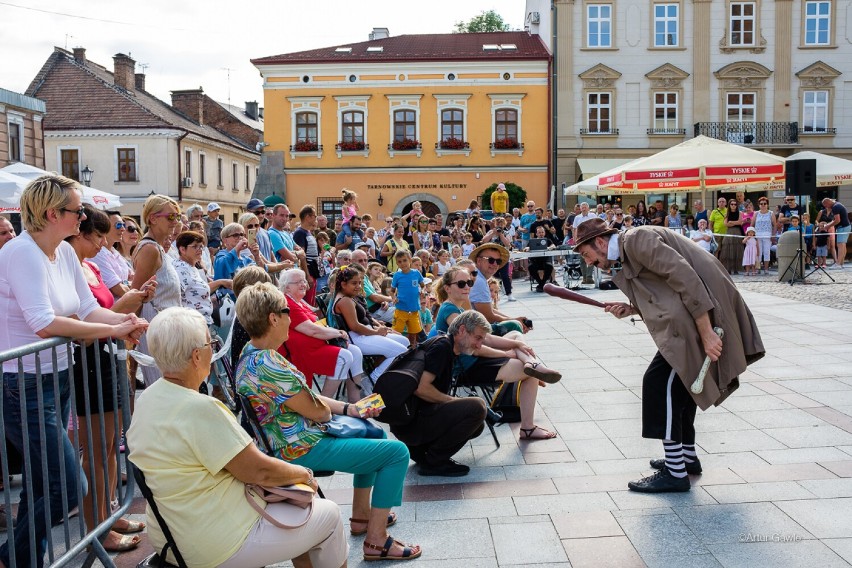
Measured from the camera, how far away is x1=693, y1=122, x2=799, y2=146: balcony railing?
3494cm

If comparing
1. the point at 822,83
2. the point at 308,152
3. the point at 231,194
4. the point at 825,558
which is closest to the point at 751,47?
the point at 822,83

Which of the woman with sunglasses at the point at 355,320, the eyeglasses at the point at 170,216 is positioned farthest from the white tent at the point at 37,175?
the eyeglasses at the point at 170,216

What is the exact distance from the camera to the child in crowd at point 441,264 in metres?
15.0

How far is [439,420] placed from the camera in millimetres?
5648

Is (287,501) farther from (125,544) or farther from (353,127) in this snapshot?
(353,127)

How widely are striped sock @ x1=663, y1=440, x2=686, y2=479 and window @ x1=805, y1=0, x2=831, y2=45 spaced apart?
35.5 meters

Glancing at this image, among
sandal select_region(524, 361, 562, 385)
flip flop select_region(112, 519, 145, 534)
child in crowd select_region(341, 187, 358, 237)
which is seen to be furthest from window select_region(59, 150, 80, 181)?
flip flop select_region(112, 519, 145, 534)

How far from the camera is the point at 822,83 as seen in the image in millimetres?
35281

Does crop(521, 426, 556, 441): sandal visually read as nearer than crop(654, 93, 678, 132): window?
Yes

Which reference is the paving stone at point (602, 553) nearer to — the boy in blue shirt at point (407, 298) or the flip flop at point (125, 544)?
the flip flop at point (125, 544)

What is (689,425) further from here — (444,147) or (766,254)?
(444,147)

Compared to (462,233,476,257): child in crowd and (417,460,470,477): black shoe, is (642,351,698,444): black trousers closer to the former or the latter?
(417,460,470,477): black shoe

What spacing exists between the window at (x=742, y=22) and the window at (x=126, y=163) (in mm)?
30033

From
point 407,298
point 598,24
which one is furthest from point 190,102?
point 407,298
